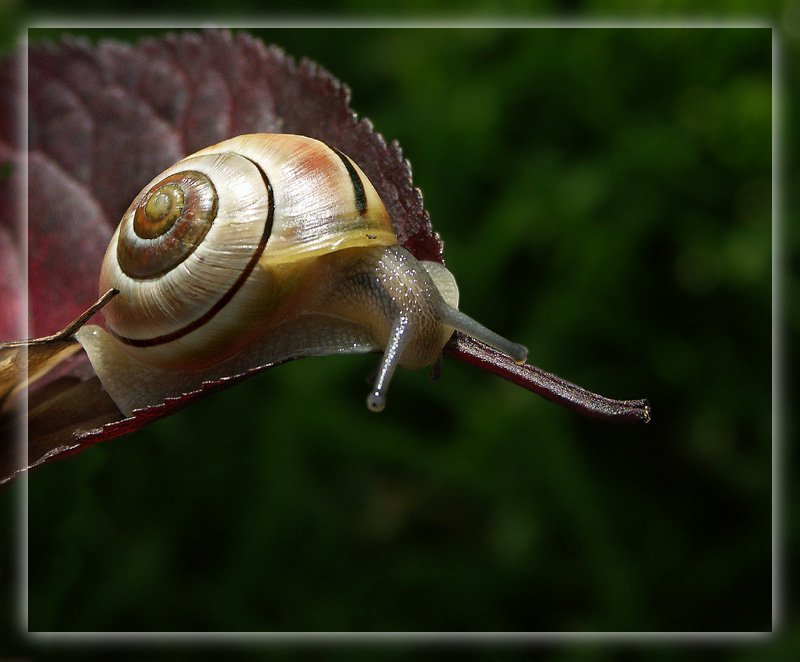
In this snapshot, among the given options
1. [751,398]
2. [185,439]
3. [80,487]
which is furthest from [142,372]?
[751,398]

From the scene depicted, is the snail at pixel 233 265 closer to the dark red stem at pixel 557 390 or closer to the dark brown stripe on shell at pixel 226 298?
the dark brown stripe on shell at pixel 226 298

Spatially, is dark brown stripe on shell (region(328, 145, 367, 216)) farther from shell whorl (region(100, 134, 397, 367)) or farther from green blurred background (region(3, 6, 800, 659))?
green blurred background (region(3, 6, 800, 659))

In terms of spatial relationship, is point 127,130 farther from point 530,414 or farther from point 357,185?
point 530,414

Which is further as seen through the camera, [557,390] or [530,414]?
[530,414]

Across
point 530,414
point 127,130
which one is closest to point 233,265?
point 127,130

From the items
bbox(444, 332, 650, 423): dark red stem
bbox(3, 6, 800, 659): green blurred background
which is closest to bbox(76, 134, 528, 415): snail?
bbox(444, 332, 650, 423): dark red stem

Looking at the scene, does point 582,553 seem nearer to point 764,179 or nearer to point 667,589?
point 667,589

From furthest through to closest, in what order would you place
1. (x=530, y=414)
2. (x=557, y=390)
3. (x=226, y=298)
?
(x=530, y=414)
(x=226, y=298)
(x=557, y=390)
